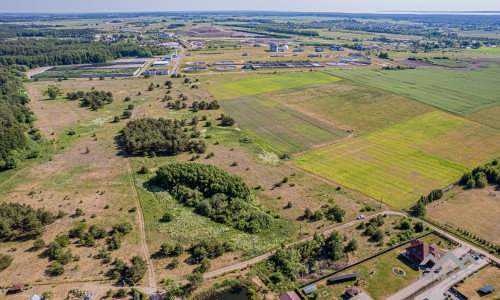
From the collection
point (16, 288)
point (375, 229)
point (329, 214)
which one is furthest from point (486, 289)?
point (16, 288)

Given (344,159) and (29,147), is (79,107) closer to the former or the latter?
(29,147)

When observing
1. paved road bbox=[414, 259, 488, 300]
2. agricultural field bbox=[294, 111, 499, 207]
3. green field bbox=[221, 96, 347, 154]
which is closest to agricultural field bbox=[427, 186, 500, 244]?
agricultural field bbox=[294, 111, 499, 207]

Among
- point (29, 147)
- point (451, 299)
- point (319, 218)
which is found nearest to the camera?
point (451, 299)

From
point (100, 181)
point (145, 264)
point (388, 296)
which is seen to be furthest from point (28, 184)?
point (388, 296)

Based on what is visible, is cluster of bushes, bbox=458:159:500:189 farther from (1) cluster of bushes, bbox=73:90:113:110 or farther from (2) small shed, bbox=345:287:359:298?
(1) cluster of bushes, bbox=73:90:113:110

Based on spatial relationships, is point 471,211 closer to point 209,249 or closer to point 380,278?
point 380,278

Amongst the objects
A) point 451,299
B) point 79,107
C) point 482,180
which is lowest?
point 451,299
